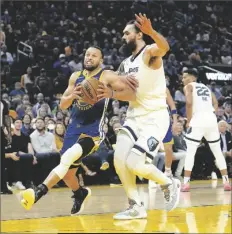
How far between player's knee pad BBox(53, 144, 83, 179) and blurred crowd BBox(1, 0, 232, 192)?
15.0 feet

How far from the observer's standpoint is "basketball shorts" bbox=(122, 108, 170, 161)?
685cm

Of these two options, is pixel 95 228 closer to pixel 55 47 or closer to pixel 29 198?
pixel 29 198

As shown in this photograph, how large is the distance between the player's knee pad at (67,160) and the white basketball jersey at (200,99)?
439 cm

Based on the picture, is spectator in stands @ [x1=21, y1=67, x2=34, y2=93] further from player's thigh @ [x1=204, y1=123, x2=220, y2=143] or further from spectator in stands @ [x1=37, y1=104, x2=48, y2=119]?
player's thigh @ [x1=204, y1=123, x2=220, y2=143]

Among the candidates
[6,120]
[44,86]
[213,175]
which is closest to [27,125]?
[6,120]

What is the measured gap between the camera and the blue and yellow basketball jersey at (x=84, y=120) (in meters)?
7.46

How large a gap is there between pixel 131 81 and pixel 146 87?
184mm

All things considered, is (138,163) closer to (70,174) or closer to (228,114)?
(70,174)

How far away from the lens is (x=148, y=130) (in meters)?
6.92

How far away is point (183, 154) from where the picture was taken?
13758mm

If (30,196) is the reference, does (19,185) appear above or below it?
below

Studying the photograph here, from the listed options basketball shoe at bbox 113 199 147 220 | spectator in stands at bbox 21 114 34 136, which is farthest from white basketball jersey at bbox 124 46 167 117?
spectator in stands at bbox 21 114 34 136

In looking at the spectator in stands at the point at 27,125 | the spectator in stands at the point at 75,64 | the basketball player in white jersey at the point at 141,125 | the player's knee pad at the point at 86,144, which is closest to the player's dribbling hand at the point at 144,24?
the basketball player in white jersey at the point at 141,125

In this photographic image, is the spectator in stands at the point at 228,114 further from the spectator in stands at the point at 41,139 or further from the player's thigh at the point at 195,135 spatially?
the spectator in stands at the point at 41,139
